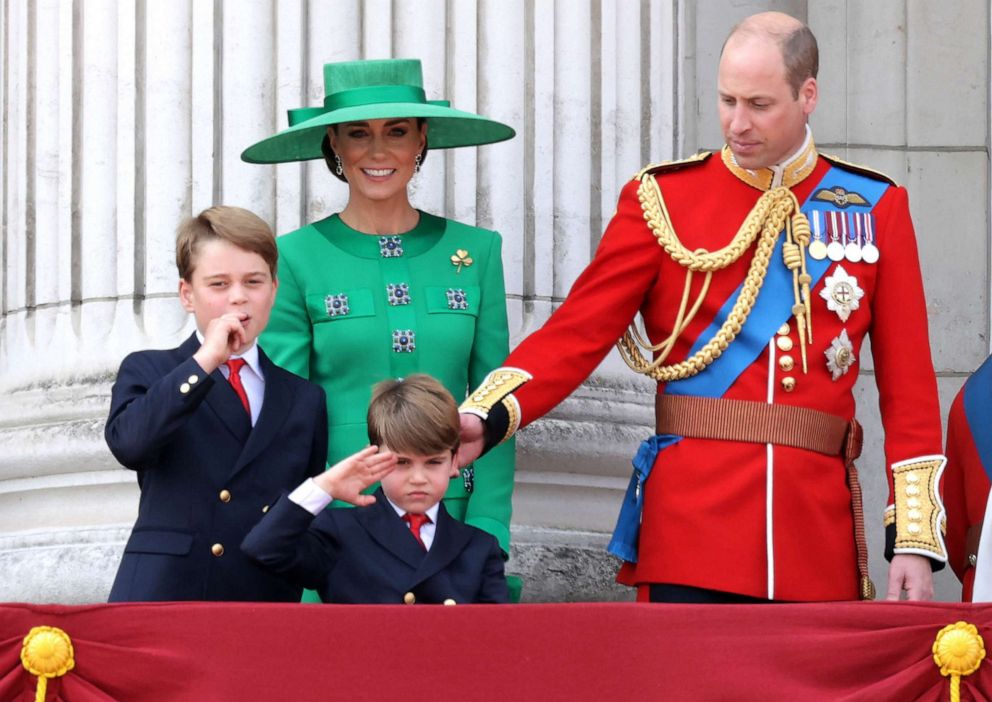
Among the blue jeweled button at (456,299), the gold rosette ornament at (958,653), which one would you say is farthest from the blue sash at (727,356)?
the gold rosette ornament at (958,653)

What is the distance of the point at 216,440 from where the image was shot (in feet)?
13.5

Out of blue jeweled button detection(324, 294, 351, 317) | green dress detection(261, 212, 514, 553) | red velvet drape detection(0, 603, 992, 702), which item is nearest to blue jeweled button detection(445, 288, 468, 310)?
green dress detection(261, 212, 514, 553)

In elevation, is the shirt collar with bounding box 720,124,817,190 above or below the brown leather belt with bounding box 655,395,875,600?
above

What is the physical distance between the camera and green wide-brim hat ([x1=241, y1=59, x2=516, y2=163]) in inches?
181

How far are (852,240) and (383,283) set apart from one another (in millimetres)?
996

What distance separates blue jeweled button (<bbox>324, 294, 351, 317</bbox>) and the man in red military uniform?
0.46 m

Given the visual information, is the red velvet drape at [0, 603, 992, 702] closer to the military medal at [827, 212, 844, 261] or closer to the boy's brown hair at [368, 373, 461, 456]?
the boy's brown hair at [368, 373, 461, 456]

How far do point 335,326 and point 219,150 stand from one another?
909 mm

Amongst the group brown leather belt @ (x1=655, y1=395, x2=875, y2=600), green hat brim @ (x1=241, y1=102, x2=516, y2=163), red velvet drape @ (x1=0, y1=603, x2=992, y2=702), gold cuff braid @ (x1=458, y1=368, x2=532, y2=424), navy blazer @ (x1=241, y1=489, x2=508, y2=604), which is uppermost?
green hat brim @ (x1=241, y1=102, x2=516, y2=163)

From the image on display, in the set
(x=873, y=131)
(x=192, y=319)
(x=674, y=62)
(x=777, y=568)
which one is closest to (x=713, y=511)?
(x=777, y=568)

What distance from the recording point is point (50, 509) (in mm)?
5418

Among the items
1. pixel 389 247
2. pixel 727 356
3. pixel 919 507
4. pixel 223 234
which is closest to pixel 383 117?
pixel 389 247

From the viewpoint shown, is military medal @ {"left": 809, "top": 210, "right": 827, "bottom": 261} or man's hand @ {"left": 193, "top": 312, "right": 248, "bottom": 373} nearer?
man's hand @ {"left": 193, "top": 312, "right": 248, "bottom": 373}

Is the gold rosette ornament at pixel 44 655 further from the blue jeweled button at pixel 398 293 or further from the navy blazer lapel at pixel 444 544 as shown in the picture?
the blue jeweled button at pixel 398 293
